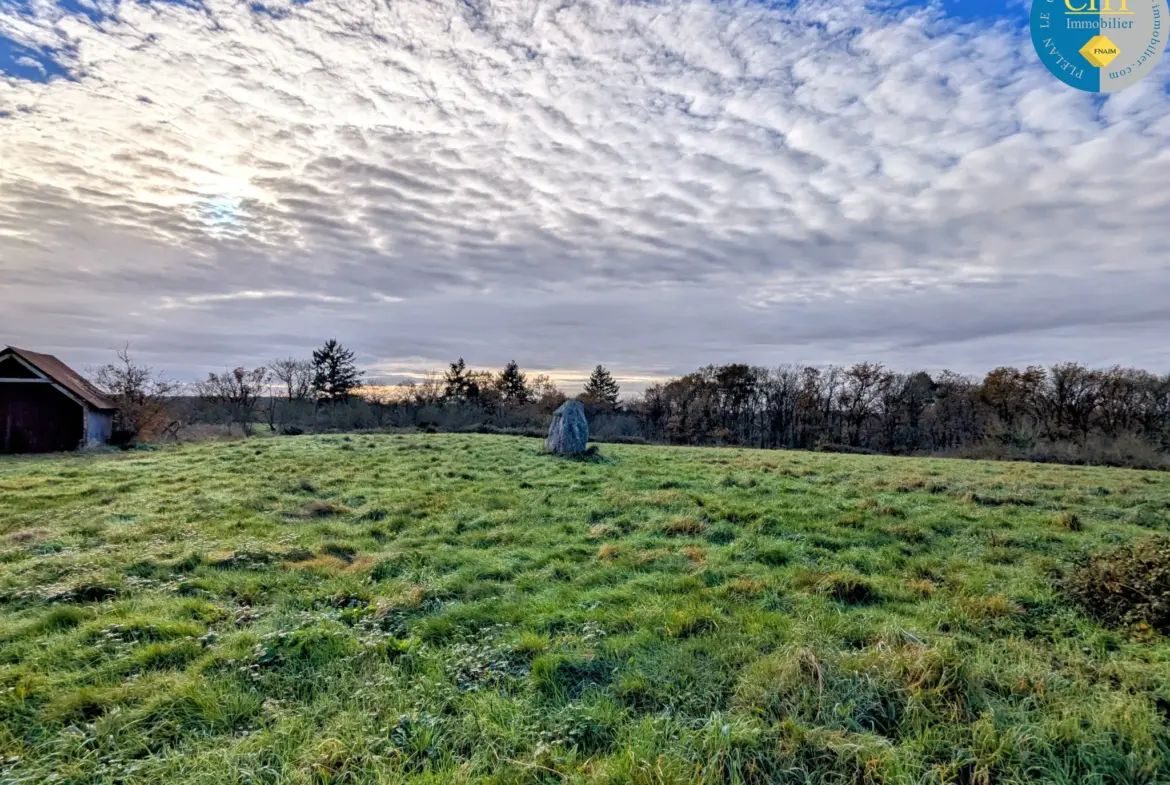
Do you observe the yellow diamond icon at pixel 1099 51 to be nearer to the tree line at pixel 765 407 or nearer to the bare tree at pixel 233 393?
the tree line at pixel 765 407

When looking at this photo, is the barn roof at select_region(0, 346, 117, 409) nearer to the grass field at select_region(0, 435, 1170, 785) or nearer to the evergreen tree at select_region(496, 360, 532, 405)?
the grass field at select_region(0, 435, 1170, 785)

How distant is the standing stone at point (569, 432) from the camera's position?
695 inches

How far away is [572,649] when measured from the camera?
4293 millimetres

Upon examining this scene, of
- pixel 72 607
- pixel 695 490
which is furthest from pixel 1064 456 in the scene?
pixel 72 607

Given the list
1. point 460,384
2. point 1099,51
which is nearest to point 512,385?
point 460,384

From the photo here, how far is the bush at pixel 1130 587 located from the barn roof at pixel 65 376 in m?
30.7

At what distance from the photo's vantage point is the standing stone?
57.9ft

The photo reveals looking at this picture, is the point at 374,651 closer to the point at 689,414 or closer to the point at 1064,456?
the point at 1064,456

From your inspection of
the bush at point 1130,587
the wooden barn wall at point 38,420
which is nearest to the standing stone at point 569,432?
the bush at point 1130,587

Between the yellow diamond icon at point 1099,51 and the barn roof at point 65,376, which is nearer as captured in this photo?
the yellow diamond icon at point 1099,51

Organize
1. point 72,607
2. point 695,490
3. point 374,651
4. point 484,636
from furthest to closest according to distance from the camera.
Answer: point 695,490 < point 72,607 < point 484,636 < point 374,651

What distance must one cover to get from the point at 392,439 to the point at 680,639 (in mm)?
20103

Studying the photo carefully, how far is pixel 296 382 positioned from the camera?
Answer: 43.2 m

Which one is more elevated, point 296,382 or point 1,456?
point 296,382
